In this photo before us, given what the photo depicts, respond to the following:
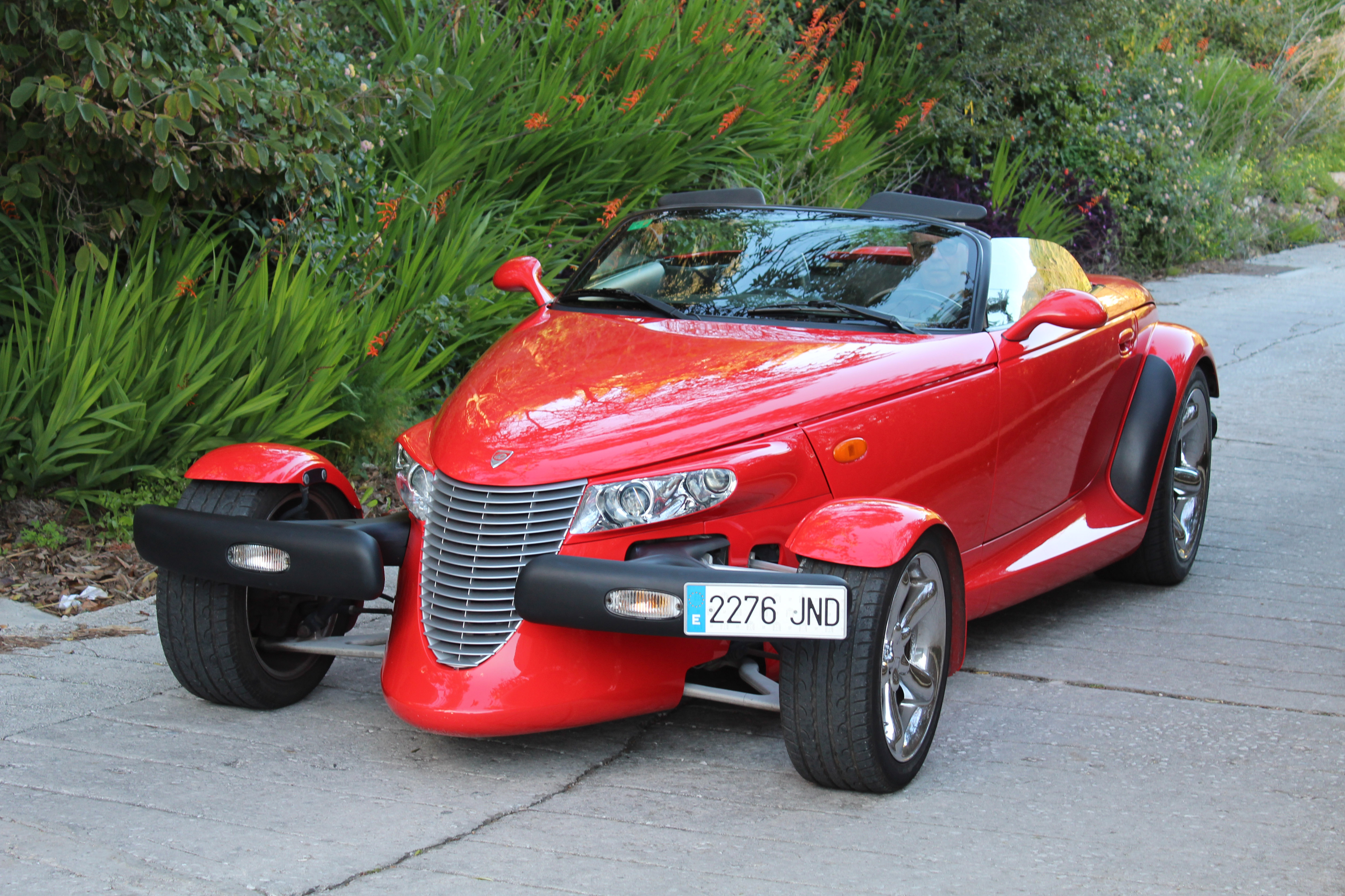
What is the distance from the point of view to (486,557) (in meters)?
3.65

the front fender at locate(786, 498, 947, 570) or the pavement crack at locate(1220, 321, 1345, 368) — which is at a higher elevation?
the front fender at locate(786, 498, 947, 570)

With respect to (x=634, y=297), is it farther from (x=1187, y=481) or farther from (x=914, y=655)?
(x=1187, y=481)

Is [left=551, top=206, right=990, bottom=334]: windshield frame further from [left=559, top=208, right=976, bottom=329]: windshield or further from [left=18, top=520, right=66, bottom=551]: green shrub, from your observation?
[left=18, top=520, right=66, bottom=551]: green shrub

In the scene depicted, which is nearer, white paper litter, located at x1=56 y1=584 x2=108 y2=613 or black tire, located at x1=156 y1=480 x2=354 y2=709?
black tire, located at x1=156 y1=480 x2=354 y2=709

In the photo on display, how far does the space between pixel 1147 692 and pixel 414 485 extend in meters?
2.33

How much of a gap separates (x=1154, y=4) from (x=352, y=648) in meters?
11.7

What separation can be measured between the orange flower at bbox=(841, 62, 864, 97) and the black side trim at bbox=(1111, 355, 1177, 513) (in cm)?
631

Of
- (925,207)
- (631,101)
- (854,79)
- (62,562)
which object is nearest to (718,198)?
(925,207)

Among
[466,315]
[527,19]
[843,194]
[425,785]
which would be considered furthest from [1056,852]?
[843,194]

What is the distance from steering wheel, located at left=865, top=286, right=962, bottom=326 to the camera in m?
4.57

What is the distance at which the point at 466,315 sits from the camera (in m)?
7.39

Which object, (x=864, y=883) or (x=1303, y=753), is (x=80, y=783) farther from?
(x=1303, y=753)

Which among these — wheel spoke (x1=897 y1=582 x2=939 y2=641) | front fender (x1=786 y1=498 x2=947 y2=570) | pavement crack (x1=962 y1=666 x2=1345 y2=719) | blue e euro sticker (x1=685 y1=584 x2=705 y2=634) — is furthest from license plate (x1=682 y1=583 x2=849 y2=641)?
pavement crack (x1=962 y1=666 x2=1345 y2=719)

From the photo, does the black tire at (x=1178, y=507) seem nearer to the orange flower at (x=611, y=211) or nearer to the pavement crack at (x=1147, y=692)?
the pavement crack at (x=1147, y=692)
